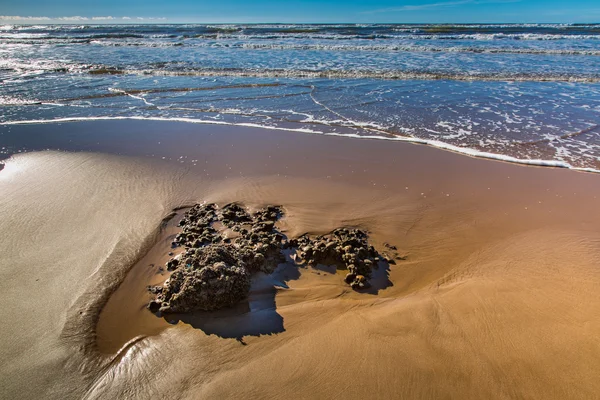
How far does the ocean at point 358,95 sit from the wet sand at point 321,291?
2078 mm

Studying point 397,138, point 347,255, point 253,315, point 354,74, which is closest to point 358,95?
point 354,74

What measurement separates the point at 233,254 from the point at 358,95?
9.57 m

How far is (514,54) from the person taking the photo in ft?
70.1

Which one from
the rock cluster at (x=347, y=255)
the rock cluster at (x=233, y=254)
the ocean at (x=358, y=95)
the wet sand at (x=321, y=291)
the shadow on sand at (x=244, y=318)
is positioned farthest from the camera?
the ocean at (x=358, y=95)

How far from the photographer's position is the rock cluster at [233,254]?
3.28 m

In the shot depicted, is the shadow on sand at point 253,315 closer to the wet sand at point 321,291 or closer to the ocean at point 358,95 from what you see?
the wet sand at point 321,291

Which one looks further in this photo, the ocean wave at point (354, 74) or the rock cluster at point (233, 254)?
the ocean wave at point (354, 74)

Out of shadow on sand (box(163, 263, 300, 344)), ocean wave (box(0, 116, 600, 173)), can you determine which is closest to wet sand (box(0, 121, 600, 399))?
shadow on sand (box(163, 263, 300, 344))

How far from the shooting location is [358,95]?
38.8ft

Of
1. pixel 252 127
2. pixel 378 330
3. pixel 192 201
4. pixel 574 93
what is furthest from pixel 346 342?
pixel 574 93

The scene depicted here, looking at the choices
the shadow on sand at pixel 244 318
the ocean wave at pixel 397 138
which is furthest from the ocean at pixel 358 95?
the shadow on sand at pixel 244 318

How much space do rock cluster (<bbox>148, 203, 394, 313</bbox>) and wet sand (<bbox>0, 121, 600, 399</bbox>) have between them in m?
0.16

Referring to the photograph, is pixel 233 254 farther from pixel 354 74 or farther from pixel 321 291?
pixel 354 74

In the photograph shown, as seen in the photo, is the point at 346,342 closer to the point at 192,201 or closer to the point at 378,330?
the point at 378,330
